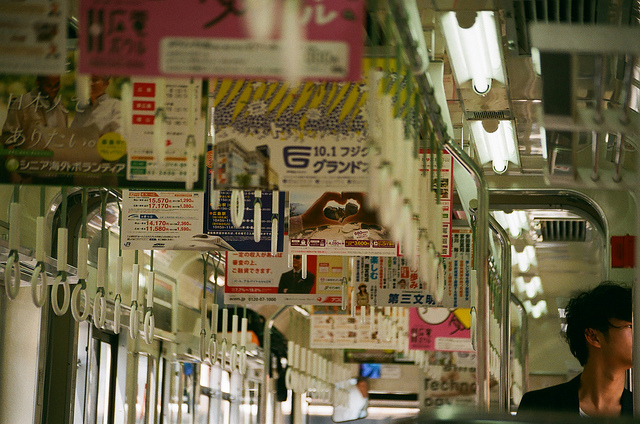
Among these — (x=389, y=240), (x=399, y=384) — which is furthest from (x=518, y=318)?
(x=389, y=240)

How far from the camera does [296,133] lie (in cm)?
536

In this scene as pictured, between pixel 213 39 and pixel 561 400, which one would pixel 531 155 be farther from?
pixel 213 39

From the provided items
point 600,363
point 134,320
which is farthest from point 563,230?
point 600,363

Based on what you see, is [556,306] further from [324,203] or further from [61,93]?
[61,93]

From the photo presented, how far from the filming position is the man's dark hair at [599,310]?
4566 millimetres

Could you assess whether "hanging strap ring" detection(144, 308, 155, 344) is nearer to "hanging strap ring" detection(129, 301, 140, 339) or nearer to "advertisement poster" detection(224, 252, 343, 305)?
"hanging strap ring" detection(129, 301, 140, 339)

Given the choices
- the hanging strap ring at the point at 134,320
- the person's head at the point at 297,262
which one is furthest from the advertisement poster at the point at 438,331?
the hanging strap ring at the point at 134,320

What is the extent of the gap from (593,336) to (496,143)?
423 centimetres

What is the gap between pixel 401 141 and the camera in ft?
14.0

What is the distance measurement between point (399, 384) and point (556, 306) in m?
5.39

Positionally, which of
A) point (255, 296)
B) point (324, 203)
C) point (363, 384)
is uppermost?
point (324, 203)

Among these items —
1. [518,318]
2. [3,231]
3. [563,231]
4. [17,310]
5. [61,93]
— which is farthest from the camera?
[518,318]

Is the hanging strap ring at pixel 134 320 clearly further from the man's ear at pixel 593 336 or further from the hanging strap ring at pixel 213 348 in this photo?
the man's ear at pixel 593 336

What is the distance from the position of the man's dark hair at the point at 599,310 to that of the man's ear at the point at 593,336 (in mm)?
18
